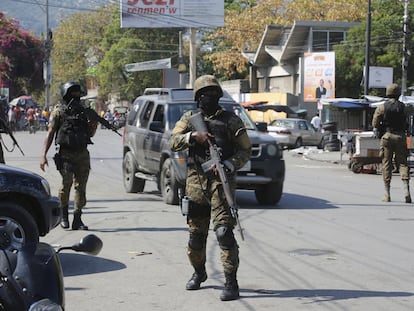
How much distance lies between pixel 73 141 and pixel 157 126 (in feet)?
10.6

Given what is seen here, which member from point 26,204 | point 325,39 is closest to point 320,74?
point 325,39

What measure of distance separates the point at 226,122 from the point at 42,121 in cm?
4710

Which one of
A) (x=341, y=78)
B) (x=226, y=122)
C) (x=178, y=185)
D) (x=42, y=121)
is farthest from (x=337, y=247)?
(x=42, y=121)

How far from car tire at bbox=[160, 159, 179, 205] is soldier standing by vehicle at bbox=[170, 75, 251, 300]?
5832 millimetres

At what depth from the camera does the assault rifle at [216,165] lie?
625cm

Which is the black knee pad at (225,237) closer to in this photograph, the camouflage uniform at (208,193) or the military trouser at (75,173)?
the camouflage uniform at (208,193)

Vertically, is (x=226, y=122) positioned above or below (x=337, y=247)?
above

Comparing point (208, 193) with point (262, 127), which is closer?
point (208, 193)

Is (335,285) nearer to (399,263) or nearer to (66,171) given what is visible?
(399,263)

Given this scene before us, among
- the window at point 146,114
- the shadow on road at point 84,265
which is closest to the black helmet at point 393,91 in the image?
the window at point 146,114

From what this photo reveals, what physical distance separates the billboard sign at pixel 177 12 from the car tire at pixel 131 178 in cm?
3330

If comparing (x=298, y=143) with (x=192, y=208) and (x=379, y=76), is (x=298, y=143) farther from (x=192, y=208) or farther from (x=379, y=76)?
(x=192, y=208)

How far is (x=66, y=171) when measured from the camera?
9.81 meters

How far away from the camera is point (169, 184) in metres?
12.8
